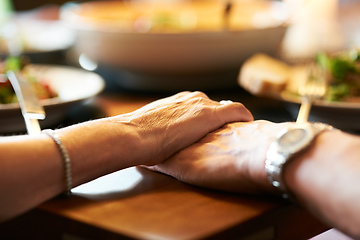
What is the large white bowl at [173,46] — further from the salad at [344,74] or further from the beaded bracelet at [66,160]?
the beaded bracelet at [66,160]

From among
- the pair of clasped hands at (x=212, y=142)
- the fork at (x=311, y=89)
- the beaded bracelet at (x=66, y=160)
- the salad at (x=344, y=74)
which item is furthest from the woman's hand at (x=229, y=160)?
the salad at (x=344, y=74)

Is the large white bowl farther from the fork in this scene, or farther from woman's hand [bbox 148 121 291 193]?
woman's hand [bbox 148 121 291 193]

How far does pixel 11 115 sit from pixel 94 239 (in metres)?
0.51

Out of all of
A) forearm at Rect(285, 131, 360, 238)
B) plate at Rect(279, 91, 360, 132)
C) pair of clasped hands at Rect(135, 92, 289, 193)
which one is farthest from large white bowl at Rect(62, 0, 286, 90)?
forearm at Rect(285, 131, 360, 238)

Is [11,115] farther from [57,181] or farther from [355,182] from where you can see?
[355,182]

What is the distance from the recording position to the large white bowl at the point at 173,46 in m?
1.28

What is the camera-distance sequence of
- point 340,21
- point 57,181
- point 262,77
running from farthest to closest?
point 340,21 < point 262,77 < point 57,181

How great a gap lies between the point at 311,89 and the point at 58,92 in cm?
60

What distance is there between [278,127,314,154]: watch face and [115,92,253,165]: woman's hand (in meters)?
0.16

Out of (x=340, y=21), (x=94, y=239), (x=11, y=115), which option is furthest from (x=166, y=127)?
(x=340, y=21)

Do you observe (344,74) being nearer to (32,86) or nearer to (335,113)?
(335,113)

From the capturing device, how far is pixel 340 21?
2.36m

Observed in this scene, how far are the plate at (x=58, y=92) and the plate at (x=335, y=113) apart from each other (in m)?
0.44

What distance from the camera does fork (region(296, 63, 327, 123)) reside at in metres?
1.02
